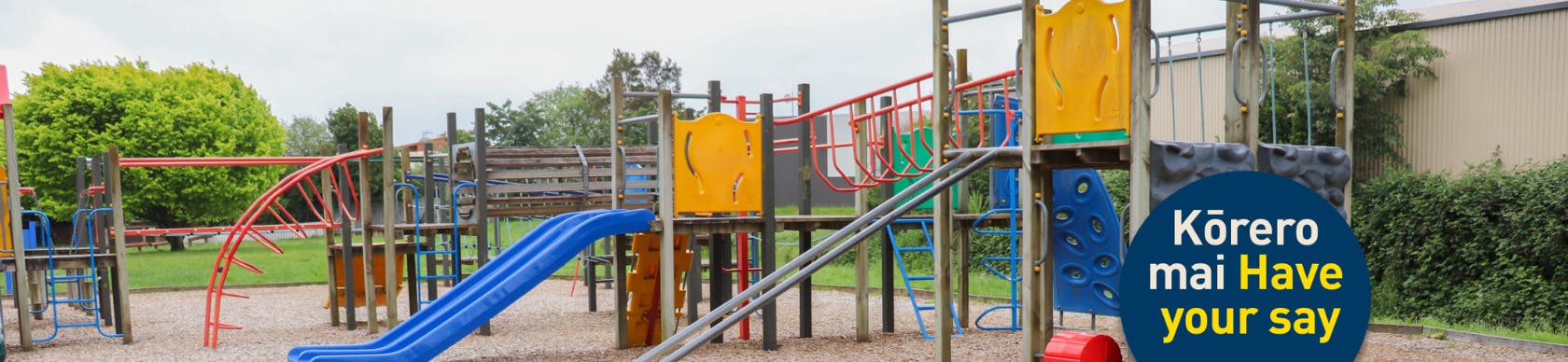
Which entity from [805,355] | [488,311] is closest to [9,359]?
[488,311]

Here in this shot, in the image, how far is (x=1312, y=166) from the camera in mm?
6391

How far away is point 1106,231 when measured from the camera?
955 centimetres

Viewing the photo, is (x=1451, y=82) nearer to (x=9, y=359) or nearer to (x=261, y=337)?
(x=261, y=337)

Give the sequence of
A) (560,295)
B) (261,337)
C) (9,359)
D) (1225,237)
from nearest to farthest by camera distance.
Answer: (1225,237) → (9,359) → (261,337) → (560,295)

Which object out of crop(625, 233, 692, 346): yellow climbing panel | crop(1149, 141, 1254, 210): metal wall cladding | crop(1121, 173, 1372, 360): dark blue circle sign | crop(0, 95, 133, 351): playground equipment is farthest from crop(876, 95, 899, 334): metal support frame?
crop(0, 95, 133, 351): playground equipment

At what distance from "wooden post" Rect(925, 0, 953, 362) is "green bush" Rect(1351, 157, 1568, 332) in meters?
7.73

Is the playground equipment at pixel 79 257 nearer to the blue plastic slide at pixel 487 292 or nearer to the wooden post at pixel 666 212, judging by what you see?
the blue plastic slide at pixel 487 292

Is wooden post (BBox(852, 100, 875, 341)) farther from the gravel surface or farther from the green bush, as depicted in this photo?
the green bush

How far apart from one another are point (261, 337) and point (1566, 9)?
14024 millimetres

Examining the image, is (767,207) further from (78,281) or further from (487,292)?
(78,281)

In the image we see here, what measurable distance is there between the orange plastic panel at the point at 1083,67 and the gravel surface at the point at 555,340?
3530mm

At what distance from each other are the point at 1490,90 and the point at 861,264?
29.5ft

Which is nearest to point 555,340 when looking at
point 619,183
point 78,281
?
point 619,183

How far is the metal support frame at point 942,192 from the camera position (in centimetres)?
680
